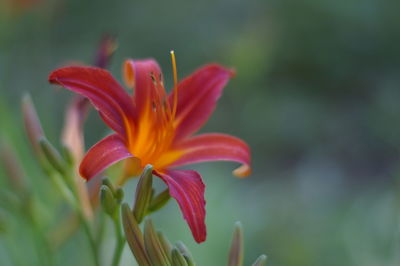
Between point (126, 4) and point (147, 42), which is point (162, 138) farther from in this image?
point (126, 4)

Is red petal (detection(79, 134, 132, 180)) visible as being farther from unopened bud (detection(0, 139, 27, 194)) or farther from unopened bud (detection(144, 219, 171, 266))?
unopened bud (detection(0, 139, 27, 194))

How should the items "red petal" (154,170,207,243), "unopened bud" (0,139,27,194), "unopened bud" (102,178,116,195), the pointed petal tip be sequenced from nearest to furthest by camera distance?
"red petal" (154,170,207,243)
"unopened bud" (102,178,116,195)
the pointed petal tip
"unopened bud" (0,139,27,194)

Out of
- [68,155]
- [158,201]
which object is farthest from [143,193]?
[68,155]

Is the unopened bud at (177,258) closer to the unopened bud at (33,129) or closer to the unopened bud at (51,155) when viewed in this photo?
the unopened bud at (51,155)

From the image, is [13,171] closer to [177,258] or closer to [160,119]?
[160,119]

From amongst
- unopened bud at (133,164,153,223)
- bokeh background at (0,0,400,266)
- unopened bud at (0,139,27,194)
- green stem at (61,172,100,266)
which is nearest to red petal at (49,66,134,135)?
unopened bud at (133,164,153,223)

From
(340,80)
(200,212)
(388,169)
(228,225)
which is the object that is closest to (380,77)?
(340,80)

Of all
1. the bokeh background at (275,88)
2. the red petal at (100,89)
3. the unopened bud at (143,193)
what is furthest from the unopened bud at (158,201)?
the bokeh background at (275,88)
